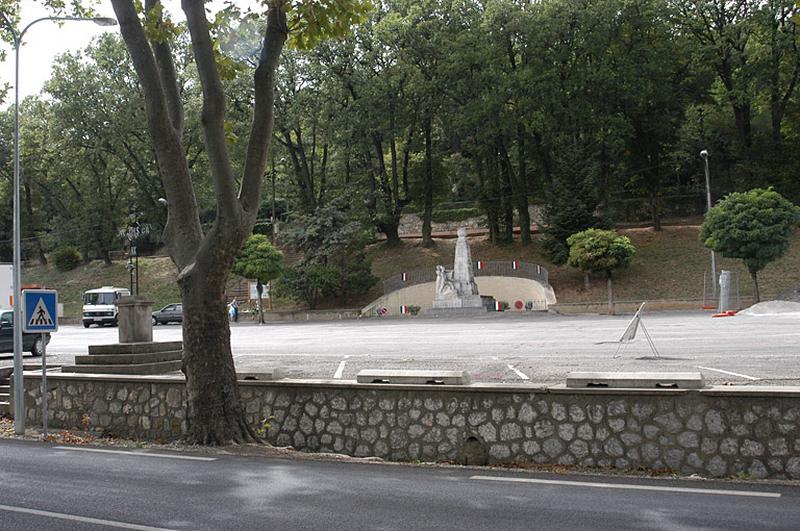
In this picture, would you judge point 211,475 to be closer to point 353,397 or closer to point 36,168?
point 353,397

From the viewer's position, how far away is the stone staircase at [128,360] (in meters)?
13.5

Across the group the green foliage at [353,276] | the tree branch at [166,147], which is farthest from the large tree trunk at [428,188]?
the tree branch at [166,147]

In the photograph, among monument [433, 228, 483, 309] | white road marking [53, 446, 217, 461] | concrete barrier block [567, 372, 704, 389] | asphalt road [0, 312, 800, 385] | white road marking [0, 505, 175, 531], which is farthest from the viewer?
monument [433, 228, 483, 309]

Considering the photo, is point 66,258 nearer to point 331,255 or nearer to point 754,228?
point 331,255

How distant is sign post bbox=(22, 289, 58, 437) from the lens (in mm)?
12219

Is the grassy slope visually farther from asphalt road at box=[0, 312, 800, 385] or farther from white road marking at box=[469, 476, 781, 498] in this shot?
white road marking at box=[469, 476, 781, 498]

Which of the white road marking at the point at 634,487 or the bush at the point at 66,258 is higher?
the bush at the point at 66,258

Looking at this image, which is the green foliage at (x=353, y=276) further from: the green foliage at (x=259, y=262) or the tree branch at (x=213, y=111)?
the tree branch at (x=213, y=111)

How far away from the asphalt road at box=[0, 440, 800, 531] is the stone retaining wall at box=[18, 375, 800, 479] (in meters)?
0.73

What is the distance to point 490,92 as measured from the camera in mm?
46625

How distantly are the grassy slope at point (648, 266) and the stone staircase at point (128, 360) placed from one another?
98.0ft

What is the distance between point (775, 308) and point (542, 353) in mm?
18083

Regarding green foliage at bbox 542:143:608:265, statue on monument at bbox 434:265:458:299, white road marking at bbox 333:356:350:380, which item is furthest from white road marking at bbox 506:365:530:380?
green foliage at bbox 542:143:608:265

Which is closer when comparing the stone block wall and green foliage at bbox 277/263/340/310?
the stone block wall
